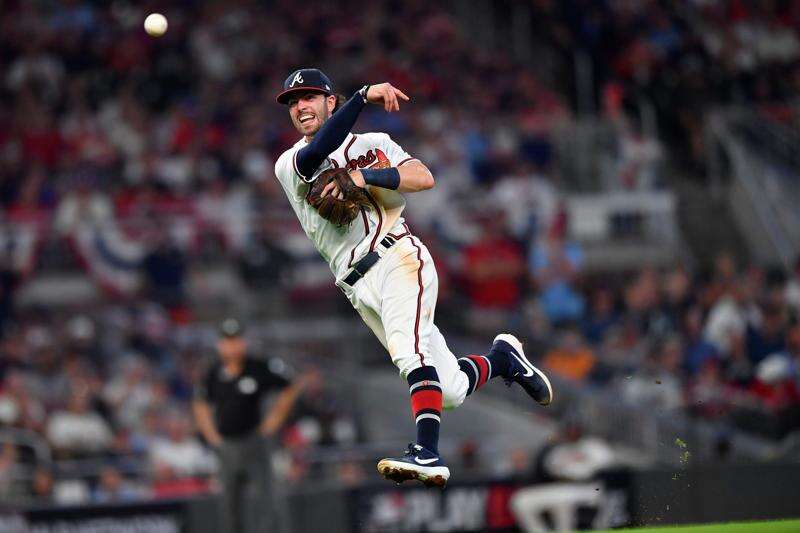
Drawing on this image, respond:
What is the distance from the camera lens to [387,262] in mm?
8766

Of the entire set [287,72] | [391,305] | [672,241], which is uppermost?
[287,72]

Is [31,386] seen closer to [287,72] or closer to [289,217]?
[289,217]

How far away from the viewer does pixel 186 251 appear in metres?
17.8

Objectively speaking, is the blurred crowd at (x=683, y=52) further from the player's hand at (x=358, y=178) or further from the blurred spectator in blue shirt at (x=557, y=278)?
the player's hand at (x=358, y=178)

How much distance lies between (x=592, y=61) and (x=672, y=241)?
5.26 meters

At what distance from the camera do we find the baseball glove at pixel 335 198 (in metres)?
8.40

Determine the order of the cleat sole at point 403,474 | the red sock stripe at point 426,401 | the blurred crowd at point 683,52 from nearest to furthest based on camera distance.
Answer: the cleat sole at point 403,474
the red sock stripe at point 426,401
the blurred crowd at point 683,52

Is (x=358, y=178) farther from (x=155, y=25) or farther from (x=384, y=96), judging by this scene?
(x=155, y=25)

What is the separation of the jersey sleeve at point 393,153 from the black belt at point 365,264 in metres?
0.47

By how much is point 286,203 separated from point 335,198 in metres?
10.1

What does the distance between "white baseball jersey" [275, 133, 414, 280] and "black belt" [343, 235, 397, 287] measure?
0.03 metres

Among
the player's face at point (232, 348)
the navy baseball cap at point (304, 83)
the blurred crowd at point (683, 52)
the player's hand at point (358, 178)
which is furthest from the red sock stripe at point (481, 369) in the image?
the blurred crowd at point (683, 52)

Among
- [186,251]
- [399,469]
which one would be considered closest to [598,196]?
[186,251]

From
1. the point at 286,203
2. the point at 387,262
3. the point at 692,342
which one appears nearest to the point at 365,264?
the point at 387,262
